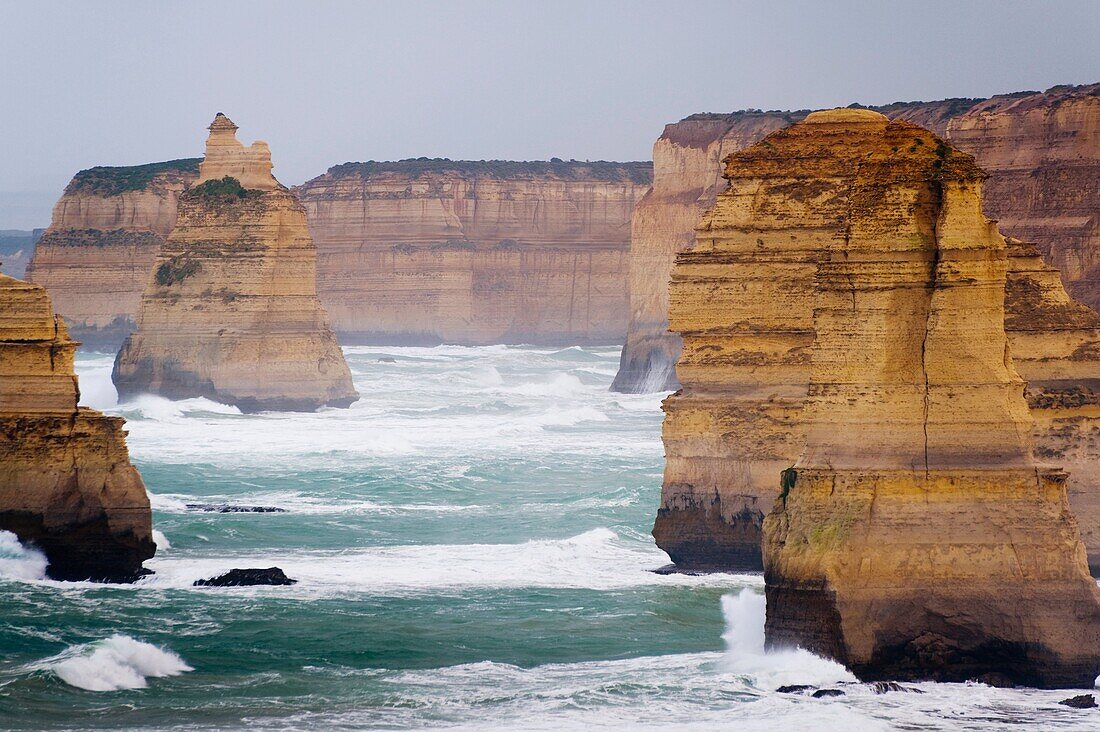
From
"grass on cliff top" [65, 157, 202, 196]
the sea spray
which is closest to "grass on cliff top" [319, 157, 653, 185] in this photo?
"grass on cliff top" [65, 157, 202, 196]

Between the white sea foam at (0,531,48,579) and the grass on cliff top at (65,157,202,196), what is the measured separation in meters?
65.9

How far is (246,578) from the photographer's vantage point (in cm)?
2962

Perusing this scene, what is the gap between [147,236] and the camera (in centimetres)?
9162

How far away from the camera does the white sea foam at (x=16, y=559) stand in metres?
28.4

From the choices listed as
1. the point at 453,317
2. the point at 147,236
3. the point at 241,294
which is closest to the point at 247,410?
the point at 241,294

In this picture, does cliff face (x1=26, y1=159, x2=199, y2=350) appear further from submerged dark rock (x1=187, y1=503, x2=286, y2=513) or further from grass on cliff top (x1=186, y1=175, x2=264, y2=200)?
submerged dark rock (x1=187, y1=503, x2=286, y2=513)

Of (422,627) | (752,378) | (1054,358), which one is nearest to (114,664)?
(422,627)

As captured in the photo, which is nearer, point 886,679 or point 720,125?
point 886,679

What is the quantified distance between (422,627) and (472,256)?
10058 cm

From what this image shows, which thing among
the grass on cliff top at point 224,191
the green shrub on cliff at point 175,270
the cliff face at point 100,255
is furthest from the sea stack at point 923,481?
the cliff face at point 100,255

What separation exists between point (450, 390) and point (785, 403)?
2006 inches

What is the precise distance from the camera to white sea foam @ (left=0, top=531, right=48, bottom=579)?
2839 centimetres

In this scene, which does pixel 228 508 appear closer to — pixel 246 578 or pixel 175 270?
pixel 246 578

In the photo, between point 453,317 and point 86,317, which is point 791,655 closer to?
point 86,317
